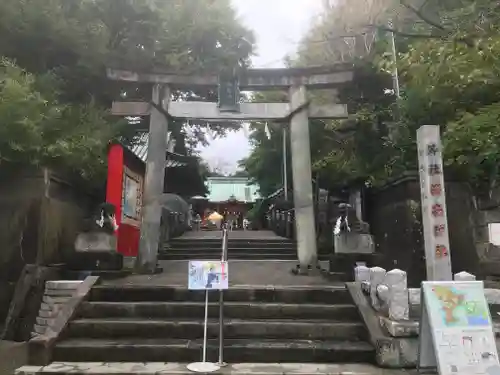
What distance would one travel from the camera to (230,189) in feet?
150

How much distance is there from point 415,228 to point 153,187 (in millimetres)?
6852

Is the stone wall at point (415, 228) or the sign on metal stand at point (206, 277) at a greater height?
the stone wall at point (415, 228)

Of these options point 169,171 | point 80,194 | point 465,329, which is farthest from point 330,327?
point 169,171

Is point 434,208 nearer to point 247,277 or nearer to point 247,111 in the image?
point 247,277

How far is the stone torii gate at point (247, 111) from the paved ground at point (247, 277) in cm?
82

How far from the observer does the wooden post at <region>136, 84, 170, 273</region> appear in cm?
1082

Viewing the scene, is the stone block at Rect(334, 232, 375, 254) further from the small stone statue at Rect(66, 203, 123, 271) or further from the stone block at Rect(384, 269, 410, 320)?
the small stone statue at Rect(66, 203, 123, 271)

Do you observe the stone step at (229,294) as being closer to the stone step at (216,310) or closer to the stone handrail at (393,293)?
the stone step at (216,310)

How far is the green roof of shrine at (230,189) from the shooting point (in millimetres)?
43250

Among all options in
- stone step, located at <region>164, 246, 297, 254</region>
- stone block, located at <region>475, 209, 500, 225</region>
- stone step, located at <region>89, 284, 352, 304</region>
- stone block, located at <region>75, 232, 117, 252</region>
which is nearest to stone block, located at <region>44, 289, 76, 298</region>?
stone step, located at <region>89, 284, 352, 304</region>

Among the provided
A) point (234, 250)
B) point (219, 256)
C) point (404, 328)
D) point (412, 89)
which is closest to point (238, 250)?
point (234, 250)

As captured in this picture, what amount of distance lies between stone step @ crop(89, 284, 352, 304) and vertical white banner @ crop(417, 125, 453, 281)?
5.38 feet

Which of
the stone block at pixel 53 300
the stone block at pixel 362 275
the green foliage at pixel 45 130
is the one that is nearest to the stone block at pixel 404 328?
the stone block at pixel 362 275

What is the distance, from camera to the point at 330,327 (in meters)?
6.88
